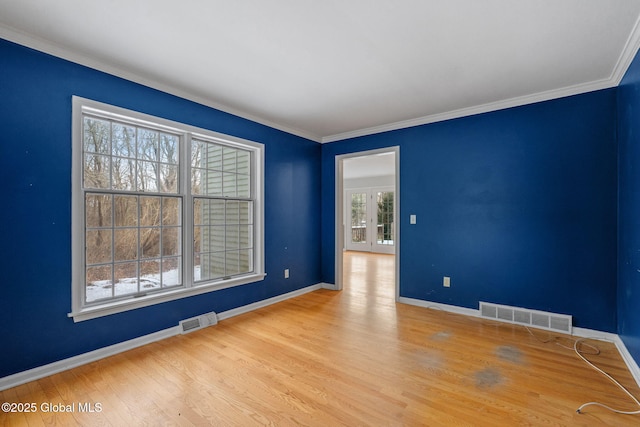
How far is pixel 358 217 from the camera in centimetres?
1025

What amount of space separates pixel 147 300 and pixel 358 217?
800cm

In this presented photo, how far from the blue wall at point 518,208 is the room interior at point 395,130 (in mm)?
16

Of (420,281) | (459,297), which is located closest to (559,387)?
(459,297)

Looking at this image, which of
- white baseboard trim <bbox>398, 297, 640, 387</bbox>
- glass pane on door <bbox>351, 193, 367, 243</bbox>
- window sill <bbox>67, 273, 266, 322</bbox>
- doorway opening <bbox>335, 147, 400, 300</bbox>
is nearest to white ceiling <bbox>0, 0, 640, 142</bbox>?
window sill <bbox>67, 273, 266, 322</bbox>

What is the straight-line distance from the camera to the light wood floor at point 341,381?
184 cm

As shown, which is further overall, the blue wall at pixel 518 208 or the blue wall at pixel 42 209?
the blue wall at pixel 518 208

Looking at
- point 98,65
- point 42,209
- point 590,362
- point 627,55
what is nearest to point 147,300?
point 42,209

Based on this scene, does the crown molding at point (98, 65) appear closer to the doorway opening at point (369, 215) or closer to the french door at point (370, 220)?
the doorway opening at point (369, 215)

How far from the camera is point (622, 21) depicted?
2051mm

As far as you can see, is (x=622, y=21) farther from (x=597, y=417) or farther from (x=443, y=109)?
(x=597, y=417)

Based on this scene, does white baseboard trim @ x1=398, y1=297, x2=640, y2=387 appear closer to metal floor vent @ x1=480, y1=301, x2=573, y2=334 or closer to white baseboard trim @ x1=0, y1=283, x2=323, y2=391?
metal floor vent @ x1=480, y1=301, x2=573, y2=334

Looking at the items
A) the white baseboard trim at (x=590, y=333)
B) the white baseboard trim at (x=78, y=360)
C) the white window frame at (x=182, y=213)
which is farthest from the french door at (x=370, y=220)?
the white baseboard trim at (x=78, y=360)

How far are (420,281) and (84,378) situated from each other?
3.72m

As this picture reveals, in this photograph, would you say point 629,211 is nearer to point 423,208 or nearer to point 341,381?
point 423,208
